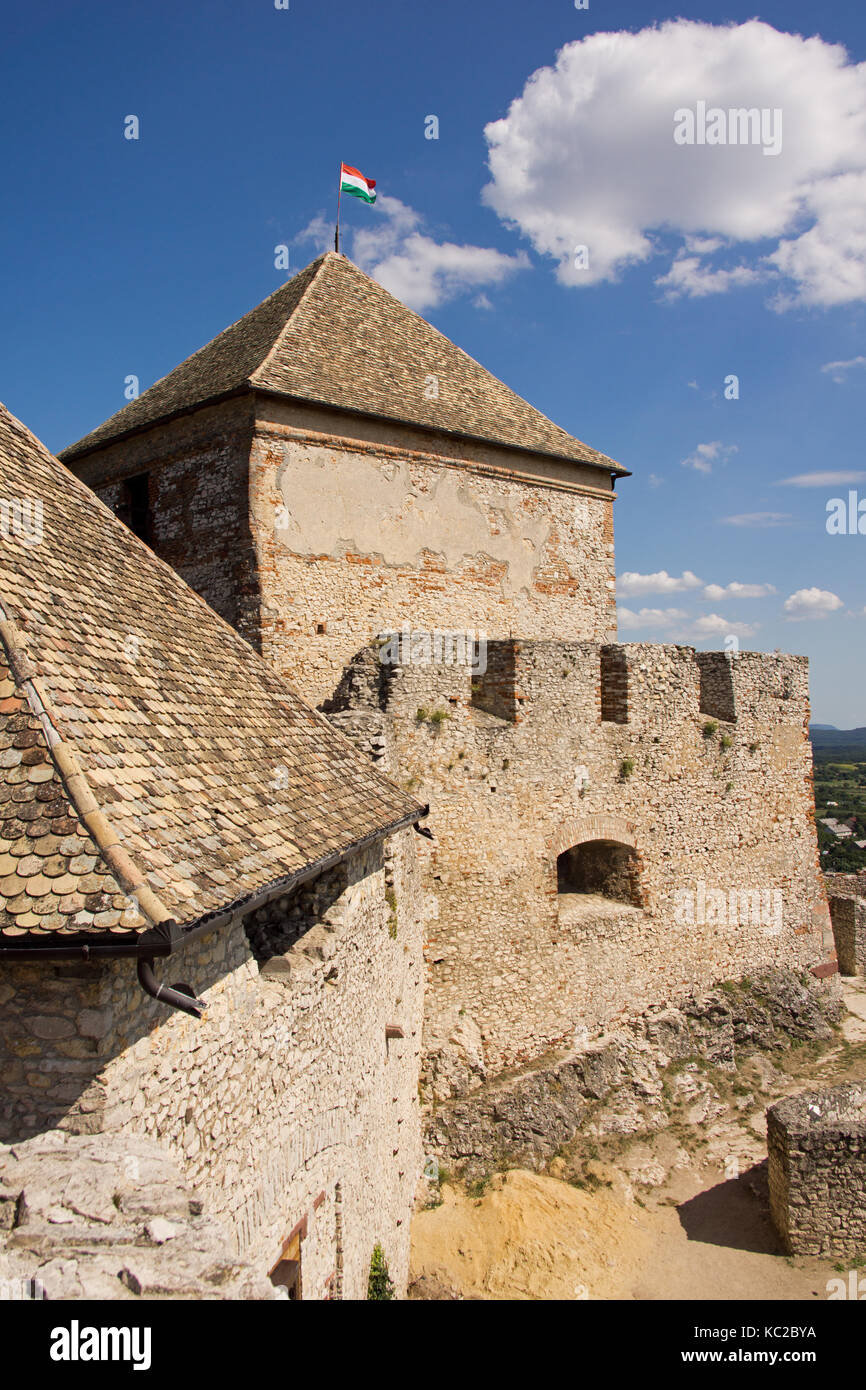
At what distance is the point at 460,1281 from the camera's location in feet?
27.7

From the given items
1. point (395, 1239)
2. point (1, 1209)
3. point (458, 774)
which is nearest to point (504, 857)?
point (458, 774)

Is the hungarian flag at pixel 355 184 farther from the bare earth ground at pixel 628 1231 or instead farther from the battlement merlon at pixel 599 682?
the bare earth ground at pixel 628 1231

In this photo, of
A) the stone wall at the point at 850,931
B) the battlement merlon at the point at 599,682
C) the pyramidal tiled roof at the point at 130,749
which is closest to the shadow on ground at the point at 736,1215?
the battlement merlon at the point at 599,682

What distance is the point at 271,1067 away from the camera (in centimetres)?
482

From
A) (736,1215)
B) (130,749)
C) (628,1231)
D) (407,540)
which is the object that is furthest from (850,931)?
(130,749)

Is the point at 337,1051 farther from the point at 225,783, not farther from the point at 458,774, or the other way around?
the point at 458,774

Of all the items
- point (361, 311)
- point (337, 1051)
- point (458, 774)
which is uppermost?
point (361, 311)

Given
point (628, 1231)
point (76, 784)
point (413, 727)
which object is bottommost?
point (628, 1231)

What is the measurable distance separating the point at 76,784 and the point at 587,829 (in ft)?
29.0

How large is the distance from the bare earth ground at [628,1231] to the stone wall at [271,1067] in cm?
74

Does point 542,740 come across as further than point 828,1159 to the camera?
Yes

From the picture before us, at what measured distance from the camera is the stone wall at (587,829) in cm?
1016

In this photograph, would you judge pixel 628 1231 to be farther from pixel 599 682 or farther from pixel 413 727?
pixel 599 682
